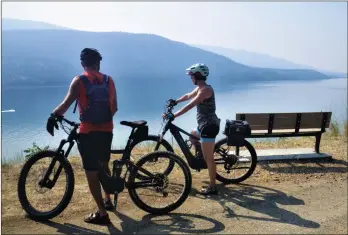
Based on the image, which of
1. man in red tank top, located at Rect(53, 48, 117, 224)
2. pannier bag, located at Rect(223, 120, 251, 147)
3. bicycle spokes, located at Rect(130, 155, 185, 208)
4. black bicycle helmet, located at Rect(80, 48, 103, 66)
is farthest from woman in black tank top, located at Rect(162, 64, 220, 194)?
black bicycle helmet, located at Rect(80, 48, 103, 66)

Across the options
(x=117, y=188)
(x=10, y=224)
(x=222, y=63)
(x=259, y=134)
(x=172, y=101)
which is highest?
(x=222, y=63)

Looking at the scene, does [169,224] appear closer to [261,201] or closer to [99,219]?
[99,219]

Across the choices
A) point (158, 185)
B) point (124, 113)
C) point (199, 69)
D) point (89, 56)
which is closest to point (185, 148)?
point (158, 185)

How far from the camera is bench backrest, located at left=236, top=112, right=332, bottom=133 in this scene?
7.15 meters

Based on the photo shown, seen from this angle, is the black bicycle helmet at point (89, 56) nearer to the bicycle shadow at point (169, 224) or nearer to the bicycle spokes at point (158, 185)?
the bicycle spokes at point (158, 185)

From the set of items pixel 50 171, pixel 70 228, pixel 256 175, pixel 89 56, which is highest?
pixel 89 56

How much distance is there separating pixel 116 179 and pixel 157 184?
554 millimetres

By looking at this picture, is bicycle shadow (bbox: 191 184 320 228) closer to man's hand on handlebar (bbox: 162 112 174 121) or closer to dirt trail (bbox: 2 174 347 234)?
Answer: dirt trail (bbox: 2 174 347 234)

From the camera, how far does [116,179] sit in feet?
14.2

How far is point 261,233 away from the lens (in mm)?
4051

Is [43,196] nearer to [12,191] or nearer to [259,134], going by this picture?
[12,191]

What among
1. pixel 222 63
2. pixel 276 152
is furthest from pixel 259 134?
pixel 222 63

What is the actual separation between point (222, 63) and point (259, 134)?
17436 cm

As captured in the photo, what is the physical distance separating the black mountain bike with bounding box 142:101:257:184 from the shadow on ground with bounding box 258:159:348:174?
Answer: 88cm
